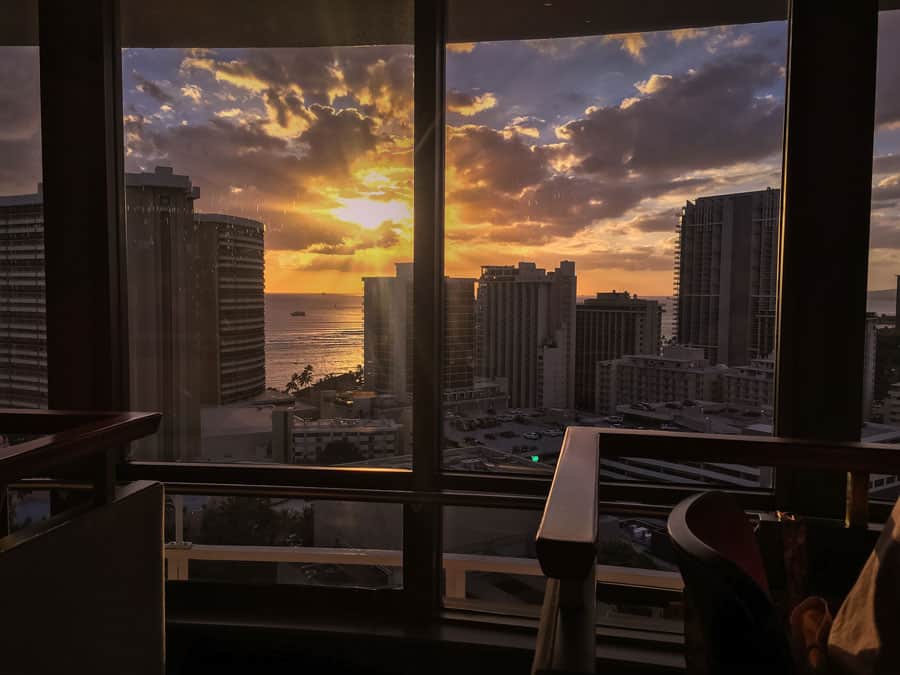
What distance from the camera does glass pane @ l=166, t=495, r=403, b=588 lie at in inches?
106

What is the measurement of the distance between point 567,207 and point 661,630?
1.78 metres

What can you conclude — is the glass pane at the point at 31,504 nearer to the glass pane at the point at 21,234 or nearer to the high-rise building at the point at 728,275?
the glass pane at the point at 21,234

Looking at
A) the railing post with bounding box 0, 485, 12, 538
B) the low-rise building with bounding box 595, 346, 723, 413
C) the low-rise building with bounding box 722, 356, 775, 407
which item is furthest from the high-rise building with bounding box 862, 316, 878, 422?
the railing post with bounding box 0, 485, 12, 538

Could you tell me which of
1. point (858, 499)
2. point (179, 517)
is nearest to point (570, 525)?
point (858, 499)

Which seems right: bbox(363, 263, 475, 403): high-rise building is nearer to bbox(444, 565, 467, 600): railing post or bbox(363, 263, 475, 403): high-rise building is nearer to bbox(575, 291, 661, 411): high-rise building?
bbox(575, 291, 661, 411): high-rise building

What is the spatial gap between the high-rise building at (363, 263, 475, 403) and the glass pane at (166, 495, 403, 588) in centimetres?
59

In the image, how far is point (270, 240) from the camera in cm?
285

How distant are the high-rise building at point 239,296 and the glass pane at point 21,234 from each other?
2.56 feet

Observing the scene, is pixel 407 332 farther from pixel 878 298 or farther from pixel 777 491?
pixel 878 298

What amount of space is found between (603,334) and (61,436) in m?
1.98

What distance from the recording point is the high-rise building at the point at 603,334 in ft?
8.38

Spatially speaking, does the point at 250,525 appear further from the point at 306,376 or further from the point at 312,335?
the point at 312,335

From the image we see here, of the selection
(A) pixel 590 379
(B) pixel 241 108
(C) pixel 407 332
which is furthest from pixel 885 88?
(B) pixel 241 108

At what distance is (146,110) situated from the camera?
2.86m
